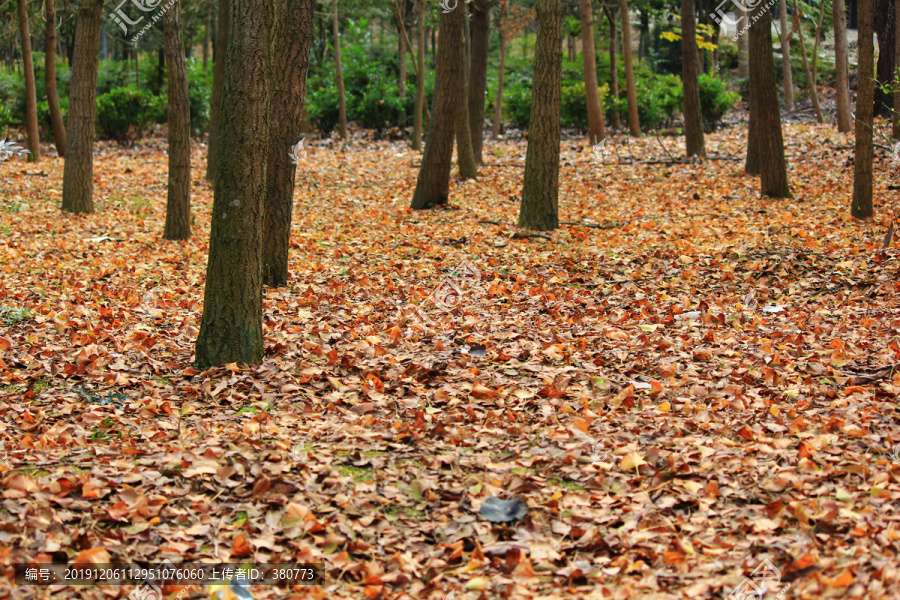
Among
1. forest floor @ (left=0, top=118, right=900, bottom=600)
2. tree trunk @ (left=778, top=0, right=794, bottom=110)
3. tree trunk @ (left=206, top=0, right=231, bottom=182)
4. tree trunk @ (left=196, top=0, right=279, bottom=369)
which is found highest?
tree trunk @ (left=778, top=0, right=794, bottom=110)

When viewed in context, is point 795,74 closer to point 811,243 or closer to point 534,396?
point 811,243

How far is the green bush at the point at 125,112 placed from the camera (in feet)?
62.8

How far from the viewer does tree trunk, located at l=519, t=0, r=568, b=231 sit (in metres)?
8.97

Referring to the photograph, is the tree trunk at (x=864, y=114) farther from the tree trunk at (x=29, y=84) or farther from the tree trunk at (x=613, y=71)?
the tree trunk at (x=29, y=84)

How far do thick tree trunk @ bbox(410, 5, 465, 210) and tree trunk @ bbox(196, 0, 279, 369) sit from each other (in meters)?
6.55

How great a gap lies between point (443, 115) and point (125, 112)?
39.6ft

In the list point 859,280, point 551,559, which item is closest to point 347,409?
point 551,559

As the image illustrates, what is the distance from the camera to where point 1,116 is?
18766mm

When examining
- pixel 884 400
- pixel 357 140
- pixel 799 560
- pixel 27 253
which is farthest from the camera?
pixel 357 140

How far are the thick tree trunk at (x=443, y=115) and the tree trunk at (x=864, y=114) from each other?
216 inches

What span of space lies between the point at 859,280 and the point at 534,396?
3.97 m

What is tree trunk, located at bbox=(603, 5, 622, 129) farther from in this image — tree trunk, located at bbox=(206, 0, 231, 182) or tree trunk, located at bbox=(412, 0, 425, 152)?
tree trunk, located at bbox=(206, 0, 231, 182)

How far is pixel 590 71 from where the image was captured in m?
16.3

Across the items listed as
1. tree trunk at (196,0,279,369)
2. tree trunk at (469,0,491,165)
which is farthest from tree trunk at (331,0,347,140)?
tree trunk at (196,0,279,369)
